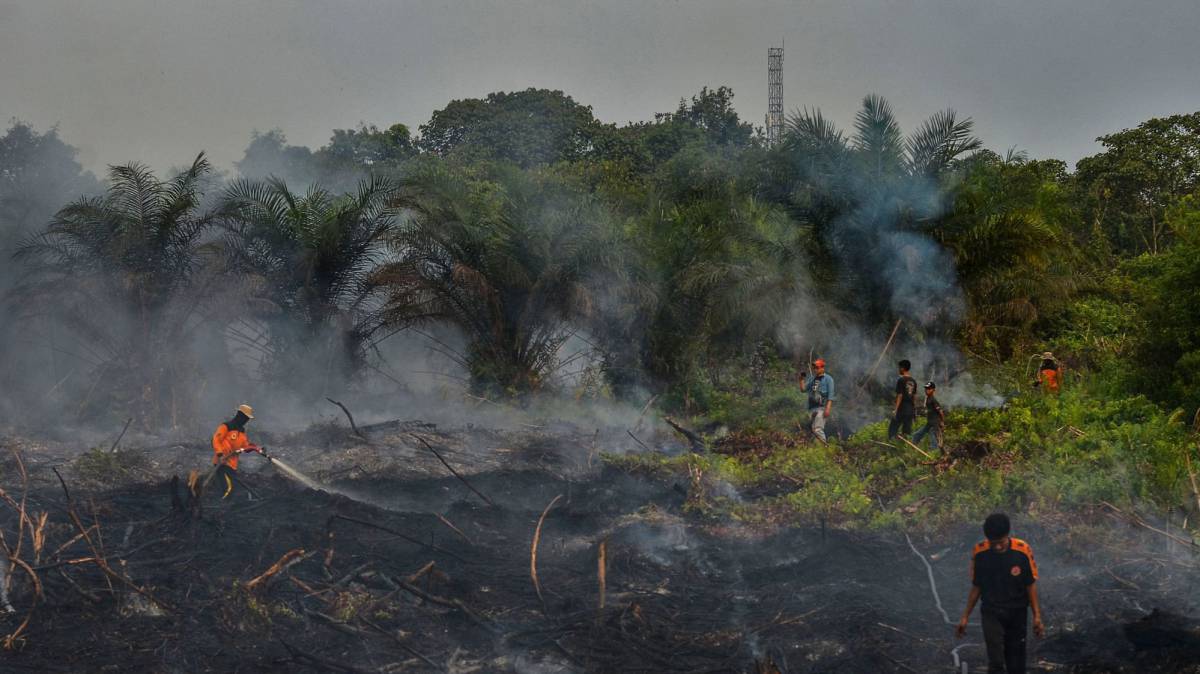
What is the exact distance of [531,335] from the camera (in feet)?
64.7

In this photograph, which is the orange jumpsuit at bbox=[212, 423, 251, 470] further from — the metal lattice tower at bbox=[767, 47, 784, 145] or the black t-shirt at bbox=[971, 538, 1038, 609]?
the metal lattice tower at bbox=[767, 47, 784, 145]

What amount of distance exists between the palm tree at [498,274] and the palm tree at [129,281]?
3213 mm

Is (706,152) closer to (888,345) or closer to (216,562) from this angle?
(888,345)

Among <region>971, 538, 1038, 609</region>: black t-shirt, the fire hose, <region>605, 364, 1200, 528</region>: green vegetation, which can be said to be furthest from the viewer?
<region>605, 364, 1200, 528</region>: green vegetation

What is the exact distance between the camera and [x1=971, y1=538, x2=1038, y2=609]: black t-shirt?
7258 mm

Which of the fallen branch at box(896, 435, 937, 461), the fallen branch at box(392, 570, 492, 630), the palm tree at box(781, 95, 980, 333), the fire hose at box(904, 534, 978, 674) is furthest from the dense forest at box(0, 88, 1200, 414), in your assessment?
the fallen branch at box(392, 570, 492, 630)

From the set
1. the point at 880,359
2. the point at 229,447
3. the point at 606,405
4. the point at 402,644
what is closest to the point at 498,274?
the point at 606,405

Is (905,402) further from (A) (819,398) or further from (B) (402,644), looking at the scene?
(B) (402,644)

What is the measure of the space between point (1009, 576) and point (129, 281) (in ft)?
47.4

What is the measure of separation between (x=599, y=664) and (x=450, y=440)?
858 cm

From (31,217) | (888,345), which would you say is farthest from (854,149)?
(31,217)

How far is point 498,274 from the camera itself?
762 inches

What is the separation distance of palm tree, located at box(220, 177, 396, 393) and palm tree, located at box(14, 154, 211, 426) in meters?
0.86

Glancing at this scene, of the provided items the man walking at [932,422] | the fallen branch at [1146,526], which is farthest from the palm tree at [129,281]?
the fallen branch at [1146,526]
